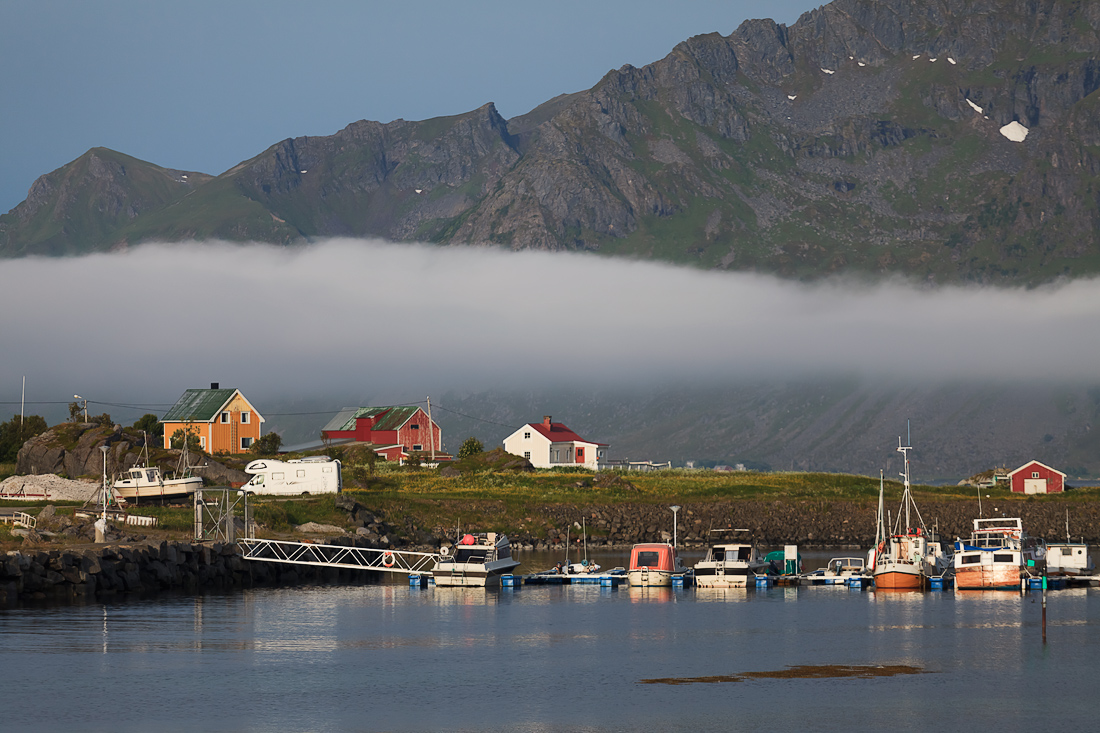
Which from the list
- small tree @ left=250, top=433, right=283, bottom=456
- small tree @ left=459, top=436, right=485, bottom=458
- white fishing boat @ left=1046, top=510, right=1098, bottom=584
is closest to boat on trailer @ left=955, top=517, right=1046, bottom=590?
white fishing boat @ left=1046, top=510, right=1098, bottom=584

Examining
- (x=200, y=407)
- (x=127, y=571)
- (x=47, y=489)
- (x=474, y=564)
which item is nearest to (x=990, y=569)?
(x=474, y=564)

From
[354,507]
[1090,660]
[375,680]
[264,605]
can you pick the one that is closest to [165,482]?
[354,507]

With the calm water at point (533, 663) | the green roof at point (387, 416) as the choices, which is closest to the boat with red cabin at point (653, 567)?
the calm water at point (533, 663)

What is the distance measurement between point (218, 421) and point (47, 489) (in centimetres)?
5646

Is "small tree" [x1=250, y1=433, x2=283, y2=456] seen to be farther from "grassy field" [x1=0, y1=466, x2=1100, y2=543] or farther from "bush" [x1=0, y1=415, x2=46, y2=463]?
"bush" [x1=0, y1=415, x2=46, y2=463]

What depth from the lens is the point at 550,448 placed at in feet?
577

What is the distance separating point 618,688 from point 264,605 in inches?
1199

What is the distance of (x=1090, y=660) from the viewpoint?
55.8 m

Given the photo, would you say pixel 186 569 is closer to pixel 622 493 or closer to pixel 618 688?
pixel 618 688

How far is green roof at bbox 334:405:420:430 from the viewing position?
180125 millimetres

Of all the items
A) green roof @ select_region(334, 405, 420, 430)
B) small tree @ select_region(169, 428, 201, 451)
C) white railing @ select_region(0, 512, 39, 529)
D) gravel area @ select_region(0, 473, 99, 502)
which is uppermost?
green roof @ select_region(334, 405, 420, 430)

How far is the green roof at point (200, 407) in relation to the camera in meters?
158

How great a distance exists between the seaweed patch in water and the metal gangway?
37231 millimetres

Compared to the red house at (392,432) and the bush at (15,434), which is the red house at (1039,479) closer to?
the red house at (392,432)
